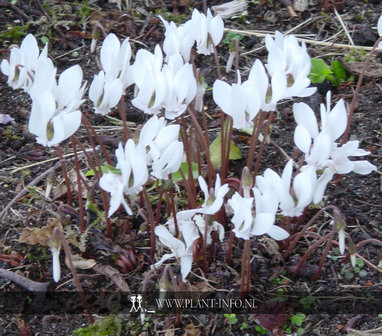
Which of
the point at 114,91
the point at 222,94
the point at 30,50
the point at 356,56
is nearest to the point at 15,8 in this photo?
the point at 30,50

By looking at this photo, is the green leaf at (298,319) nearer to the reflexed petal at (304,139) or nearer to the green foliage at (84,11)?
the reflexed petal at (304,139)

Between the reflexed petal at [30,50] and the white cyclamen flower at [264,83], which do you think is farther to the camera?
the reflexed petal at [30,50]

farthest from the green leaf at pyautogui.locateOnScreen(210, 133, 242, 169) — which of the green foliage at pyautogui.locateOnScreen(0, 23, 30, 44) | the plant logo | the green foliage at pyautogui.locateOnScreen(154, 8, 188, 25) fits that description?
the green foliage at pyautogui.locateOnScreen(0, 23, 30, 44)

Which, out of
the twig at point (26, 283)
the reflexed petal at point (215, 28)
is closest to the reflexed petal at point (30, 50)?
the reflexed petal at point (215, 28)

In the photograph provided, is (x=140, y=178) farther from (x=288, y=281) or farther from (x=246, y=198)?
(x=288, y=281)

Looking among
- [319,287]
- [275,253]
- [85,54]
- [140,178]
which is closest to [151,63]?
[140,178]

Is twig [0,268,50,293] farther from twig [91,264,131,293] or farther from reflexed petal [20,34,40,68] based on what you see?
A: reflexed petal [20,34,40,68]
